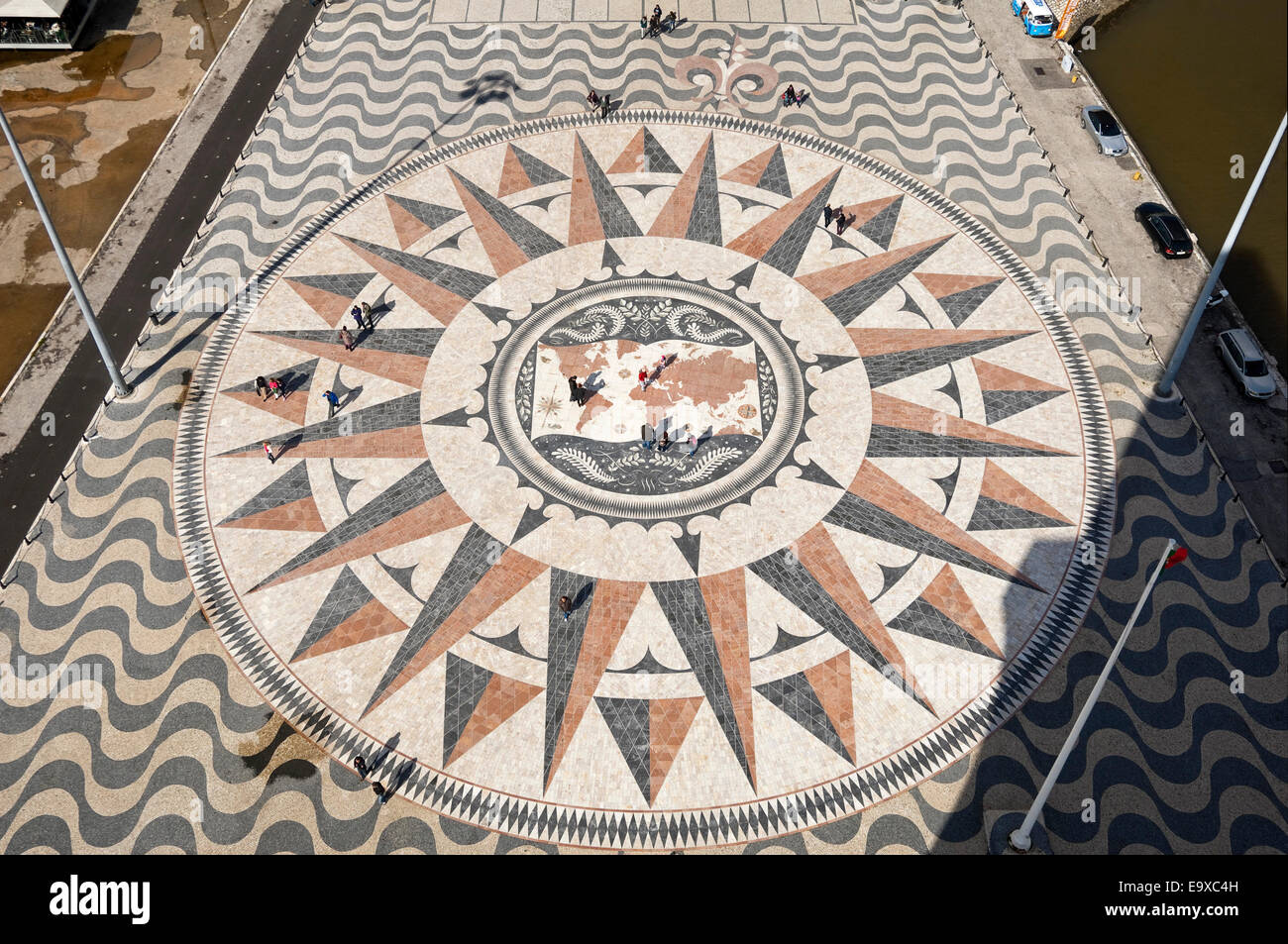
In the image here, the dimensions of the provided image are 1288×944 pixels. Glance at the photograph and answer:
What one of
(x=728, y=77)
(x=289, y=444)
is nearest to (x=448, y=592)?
(x=289, y=444)

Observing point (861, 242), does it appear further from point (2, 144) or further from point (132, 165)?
point (2, 144)

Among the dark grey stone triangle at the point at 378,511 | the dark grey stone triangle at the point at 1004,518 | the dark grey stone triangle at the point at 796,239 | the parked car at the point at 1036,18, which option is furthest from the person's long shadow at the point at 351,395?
the parked car at the point at 1036,18

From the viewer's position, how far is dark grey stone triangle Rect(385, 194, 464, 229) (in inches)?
1785

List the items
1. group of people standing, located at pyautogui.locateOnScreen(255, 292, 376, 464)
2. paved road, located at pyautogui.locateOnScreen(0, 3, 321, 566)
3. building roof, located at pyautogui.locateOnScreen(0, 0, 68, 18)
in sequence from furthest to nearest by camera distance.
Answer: building roof, located at pyautogui.locateOnScreen(0, 0, 68, 18)
group of people standing, located at pyautogui.locateOnScreen(255, 292, 376, 464)
paved road, located at pyautogui.locateOnScreen(0, 3, 321, 566)

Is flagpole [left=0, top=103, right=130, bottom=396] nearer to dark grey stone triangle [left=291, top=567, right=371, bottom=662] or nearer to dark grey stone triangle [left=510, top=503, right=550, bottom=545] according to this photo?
dark grey stone triangle [left=291, top=567, right=371, bottom=662]

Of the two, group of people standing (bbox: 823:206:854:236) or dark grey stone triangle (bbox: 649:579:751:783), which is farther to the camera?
group of people standing (bbox: 823:206:854:236)

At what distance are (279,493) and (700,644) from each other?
16627 millimetres

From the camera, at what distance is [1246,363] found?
1576 inches

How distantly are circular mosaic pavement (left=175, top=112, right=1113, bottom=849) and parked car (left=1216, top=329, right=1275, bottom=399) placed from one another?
20.3ft

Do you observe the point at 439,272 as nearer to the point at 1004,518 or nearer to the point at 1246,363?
the point at 1004,518

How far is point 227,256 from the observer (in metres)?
44.4

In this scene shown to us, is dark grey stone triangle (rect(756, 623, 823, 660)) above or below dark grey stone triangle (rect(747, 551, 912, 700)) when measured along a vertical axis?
below

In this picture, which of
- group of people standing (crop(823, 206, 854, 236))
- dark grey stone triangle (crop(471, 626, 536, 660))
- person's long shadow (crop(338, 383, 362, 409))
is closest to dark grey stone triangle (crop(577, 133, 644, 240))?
group of people standing (crop(823, 206, 854, 236))
